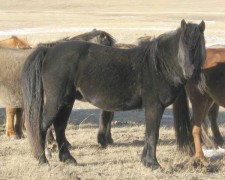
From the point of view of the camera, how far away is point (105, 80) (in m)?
7.49

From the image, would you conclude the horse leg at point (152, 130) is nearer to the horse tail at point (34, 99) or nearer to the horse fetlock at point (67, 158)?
the horse fetlock at point (67, 158)

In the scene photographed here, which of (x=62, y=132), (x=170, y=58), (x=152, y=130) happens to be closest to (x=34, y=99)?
A: (x=62, y=132)

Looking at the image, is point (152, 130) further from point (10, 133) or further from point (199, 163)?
point (10, 133)

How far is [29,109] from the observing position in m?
7.67

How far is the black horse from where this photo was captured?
736 centimetres

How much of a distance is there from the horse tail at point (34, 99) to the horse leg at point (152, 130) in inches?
56.7

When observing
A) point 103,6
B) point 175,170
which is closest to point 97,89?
point 175,170

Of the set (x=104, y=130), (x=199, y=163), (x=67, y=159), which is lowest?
(x=104, y=130)

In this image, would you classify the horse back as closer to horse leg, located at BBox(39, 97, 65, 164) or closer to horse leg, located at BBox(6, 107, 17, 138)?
horse leg, located at BBox(39, 97, 65, 164)

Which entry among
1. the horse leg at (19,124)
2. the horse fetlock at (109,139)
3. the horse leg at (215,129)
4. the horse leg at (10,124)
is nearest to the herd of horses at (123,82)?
the horse leg at (215,129)

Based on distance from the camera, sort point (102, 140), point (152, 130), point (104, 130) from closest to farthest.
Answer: point (152, 130)
point (102, 140)
point (104, 130)

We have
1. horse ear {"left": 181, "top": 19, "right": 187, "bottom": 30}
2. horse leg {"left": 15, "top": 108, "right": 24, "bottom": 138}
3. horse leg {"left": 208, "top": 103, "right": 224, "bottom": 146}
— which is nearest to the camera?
horse ear {"left": 181, "top": 19, "right": 187, "bottom": 30}

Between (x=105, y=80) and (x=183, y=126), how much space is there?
144 centimetres

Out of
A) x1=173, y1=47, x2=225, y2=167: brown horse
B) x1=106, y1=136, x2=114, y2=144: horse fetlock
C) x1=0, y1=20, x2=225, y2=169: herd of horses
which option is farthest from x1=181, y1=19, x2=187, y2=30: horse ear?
x1=106, y1=136, x2=114, y2=144: horse fetlock
